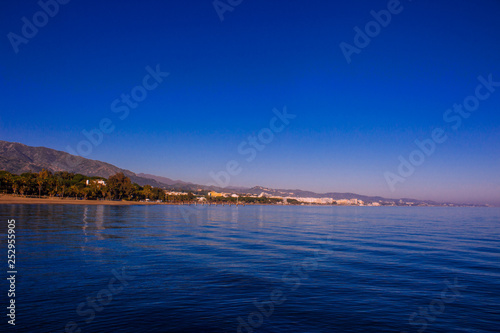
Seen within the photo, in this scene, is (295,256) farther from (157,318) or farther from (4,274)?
(4,274)

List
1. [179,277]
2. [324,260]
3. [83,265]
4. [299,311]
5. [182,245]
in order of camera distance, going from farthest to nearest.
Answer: [182,245] → [324,260] → [83,265] → [179,277] → [299,311]

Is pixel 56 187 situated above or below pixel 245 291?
above

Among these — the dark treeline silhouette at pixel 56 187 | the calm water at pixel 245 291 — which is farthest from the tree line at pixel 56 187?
the calm water at pixel 245 291

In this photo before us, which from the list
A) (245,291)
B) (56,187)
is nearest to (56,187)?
(56,187)

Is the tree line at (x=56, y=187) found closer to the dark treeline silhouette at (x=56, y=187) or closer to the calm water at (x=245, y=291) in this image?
the dark treeline silhouette at (x=56, y=187)

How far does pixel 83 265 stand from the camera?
21.0 m

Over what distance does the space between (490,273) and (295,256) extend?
583 inches

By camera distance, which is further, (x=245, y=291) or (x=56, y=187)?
(x=56, y=187)

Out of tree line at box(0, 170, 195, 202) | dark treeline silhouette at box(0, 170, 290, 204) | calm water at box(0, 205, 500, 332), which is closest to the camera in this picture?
calm water at box(0, 205, 500, 332)

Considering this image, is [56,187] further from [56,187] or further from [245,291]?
[245,291]

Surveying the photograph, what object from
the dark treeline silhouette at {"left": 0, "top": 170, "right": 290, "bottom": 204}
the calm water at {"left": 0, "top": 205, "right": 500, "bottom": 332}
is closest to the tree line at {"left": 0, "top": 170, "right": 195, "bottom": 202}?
the dark treeline silhouette at {"left": 0, "top": 170, "right": 290, "bottom": 204}

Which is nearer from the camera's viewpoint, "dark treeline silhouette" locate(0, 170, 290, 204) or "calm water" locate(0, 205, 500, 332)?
"calm water" locate(0, 205, 500, 332)

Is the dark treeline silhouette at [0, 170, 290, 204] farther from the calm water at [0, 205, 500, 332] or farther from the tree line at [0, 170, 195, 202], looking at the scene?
the calm water at [0, 205, 500, 332]

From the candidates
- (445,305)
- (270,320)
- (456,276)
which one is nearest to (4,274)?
(270,320)
